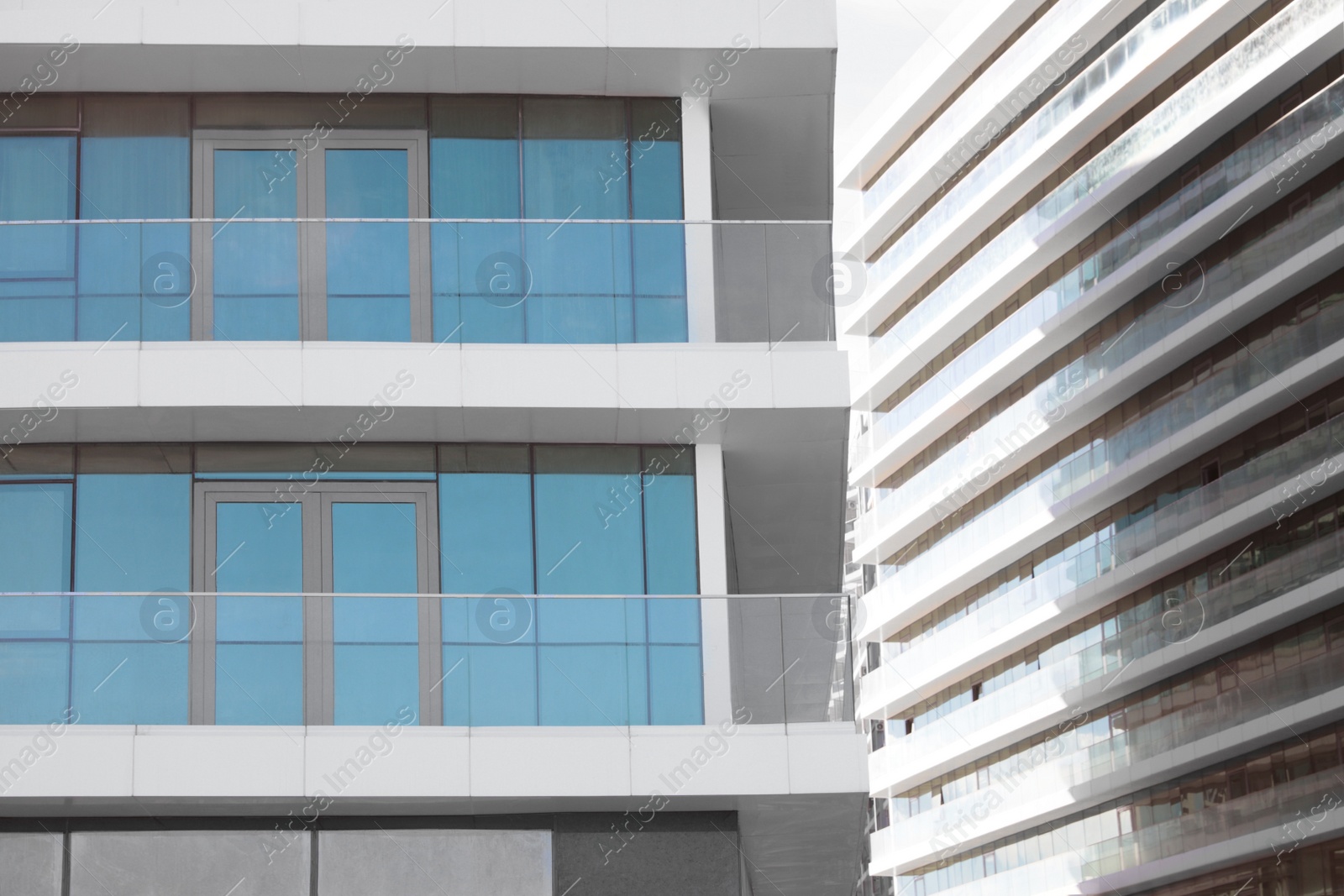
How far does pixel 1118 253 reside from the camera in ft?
202

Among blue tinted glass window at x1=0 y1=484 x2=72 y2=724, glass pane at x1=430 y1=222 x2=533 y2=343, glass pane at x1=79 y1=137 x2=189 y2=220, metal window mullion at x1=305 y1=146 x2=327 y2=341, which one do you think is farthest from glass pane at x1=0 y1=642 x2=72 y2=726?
glass pane at x1=79 y1=137 x2=189 y2=220

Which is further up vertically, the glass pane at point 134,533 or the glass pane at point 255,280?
the glass pane at point 255,280

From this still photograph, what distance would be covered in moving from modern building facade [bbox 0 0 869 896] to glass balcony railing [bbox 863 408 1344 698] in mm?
36272

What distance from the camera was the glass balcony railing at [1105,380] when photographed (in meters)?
50.5

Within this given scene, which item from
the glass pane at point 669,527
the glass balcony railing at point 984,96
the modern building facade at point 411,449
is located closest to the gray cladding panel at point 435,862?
the modern building facade at point 411,449

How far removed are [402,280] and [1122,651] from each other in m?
49.1

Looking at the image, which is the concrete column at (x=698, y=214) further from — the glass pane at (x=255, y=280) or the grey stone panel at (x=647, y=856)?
the grey stone panel at (x=647, y=856)

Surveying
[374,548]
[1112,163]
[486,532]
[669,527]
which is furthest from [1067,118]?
[374,548]

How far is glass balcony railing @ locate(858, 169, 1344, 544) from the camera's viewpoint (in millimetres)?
50469

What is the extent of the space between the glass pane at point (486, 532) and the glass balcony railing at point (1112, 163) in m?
42.5

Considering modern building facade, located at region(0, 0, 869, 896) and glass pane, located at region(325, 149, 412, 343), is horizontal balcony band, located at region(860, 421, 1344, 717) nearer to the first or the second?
modern building facade, located at region(0, 0, 869, 896)

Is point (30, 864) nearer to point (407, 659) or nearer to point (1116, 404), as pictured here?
point (407, 659)

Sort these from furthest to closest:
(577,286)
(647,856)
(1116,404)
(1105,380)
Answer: (1116,404), (1105,380), (577,286), (647,856)

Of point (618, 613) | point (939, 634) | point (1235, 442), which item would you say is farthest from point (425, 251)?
point (939, 634)
